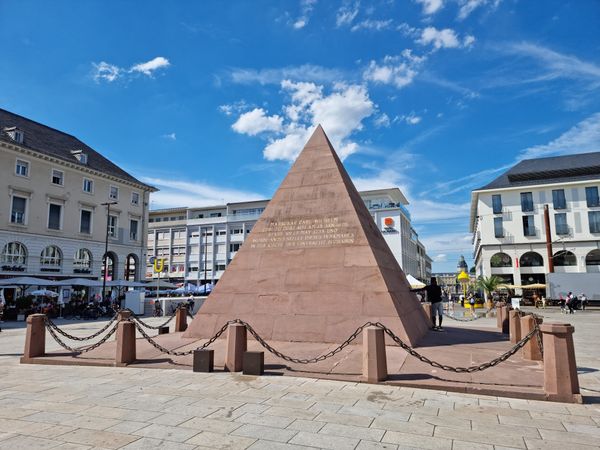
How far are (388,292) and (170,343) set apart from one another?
5.64 m

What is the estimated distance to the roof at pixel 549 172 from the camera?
46312 mm

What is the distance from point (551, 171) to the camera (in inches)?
1881

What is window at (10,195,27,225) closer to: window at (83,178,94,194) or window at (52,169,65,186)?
A: window at (52,169,65,186)

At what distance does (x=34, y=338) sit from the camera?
9.38 m

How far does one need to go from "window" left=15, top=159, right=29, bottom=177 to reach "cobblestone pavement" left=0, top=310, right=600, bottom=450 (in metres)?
31.9

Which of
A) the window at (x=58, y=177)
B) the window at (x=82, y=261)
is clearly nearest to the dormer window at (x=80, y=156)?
the window at (x=58, y=177)

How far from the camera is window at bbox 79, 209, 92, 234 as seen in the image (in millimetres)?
37750

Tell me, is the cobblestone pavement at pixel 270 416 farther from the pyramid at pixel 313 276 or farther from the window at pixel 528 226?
the window at pixel 528 226

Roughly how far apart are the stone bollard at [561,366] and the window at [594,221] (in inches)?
1874

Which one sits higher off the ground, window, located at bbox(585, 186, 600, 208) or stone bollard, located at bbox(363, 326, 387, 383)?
window, located at bbox(585, 186, 600, 208)

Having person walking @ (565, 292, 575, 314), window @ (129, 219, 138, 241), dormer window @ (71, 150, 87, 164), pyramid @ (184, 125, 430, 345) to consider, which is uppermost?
dormer window @ (71, 150, 87, 164)

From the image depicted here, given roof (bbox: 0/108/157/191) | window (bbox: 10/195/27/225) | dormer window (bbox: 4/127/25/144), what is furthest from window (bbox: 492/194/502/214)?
dormer window (bbox: 4/127/25/144)

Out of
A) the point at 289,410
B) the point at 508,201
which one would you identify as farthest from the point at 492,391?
the point at 508,201

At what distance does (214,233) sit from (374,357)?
59509 millimetres
